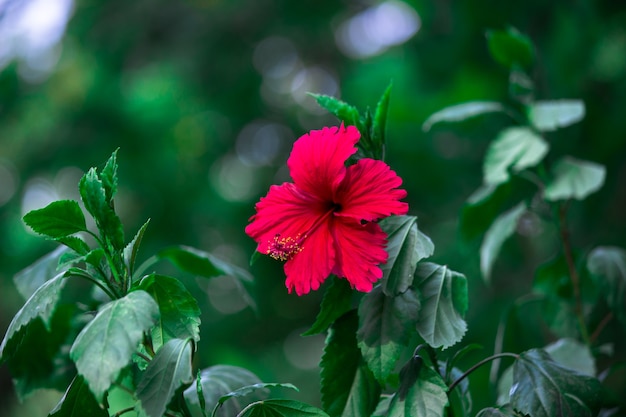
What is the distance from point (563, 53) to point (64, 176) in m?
1.85

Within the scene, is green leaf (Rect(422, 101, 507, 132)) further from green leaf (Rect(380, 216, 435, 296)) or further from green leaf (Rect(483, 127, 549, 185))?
green leaf (Rect(380, 216, 435, 296))

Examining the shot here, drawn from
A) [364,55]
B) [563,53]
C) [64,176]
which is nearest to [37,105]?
[64,176]

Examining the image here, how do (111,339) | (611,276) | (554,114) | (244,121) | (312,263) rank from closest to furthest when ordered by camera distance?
(111,339), (312,263), (611,276), (554,114), (244,121)

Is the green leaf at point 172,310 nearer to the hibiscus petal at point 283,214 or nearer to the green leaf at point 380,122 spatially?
the hibiscus petal at point 283,214

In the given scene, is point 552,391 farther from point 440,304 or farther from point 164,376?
point 164,376

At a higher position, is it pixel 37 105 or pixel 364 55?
pixel 37 105

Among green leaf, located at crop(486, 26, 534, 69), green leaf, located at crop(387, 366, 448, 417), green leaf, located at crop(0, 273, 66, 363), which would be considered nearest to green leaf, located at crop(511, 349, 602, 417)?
green leaf, located at crop(387, 366, 448, 417)

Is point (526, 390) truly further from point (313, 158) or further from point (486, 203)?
point (486, 203)

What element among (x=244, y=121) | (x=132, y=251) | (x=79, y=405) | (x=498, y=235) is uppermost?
(x=132, y=251)

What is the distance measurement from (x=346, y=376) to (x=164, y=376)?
19 cm

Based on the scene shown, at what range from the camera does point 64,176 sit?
273cm

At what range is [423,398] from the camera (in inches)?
24.8

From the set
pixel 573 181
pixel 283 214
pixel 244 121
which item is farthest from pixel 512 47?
pixel 244 121

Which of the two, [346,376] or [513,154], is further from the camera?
[513,154]
